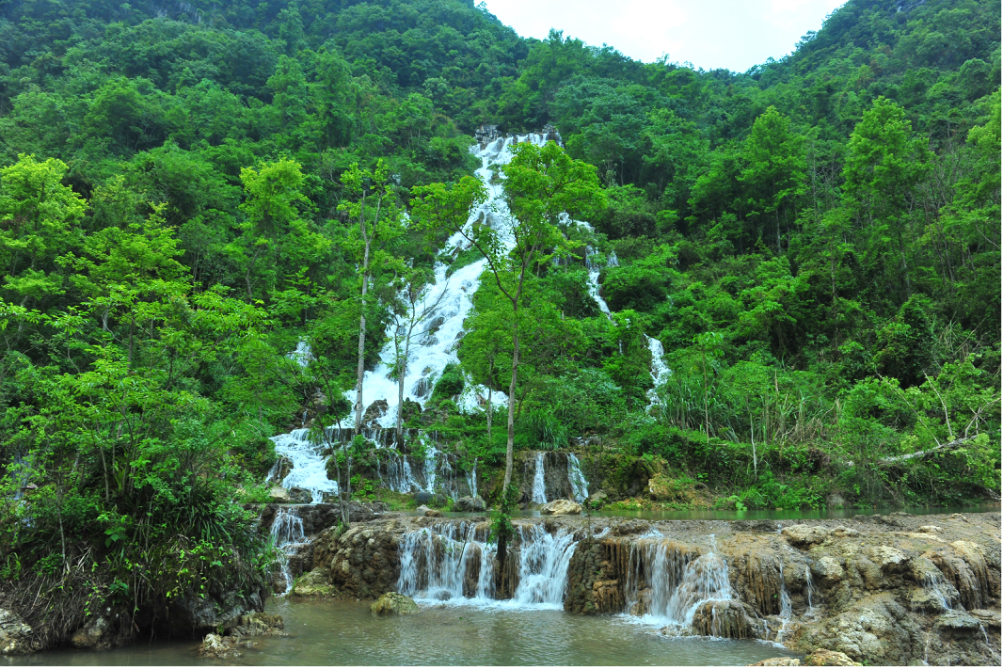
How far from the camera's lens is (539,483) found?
18891 mm

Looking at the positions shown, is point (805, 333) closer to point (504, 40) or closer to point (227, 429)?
point (227, 429)

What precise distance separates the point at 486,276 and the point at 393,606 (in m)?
11.5

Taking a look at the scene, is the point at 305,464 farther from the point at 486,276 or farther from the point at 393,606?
the point at 393,606

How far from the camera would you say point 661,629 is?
8.19 m

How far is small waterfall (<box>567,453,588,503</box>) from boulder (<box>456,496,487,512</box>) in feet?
11.3

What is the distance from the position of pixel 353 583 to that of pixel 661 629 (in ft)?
19.4

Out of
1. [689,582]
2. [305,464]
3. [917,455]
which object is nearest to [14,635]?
[689,582]

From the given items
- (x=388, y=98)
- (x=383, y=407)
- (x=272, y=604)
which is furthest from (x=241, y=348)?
(x=388, y=98)

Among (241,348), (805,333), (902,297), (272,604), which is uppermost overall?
(902,297)

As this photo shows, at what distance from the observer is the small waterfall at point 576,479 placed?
18719 mm

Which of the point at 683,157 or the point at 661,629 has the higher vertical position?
the point at 683,157

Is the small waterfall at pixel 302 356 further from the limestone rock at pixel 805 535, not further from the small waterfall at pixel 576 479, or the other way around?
the limestone rock at pixel 805 535

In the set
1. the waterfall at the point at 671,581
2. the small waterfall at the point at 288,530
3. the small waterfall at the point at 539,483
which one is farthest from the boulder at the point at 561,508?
the small waterfall at the point at 288,530

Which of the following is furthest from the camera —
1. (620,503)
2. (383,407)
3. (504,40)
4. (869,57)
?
(504,40)
